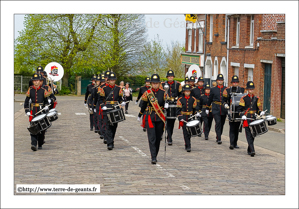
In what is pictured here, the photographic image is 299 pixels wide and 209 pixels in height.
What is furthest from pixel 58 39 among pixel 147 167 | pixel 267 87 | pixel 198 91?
pixel 147 167

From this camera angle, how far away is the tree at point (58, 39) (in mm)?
44156

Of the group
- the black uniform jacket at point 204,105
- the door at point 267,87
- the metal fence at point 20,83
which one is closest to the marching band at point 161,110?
the black uniform jacket at point 204,105

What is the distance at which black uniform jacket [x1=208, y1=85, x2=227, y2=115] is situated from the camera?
55.7ft

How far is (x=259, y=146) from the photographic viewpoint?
16906 millimetres

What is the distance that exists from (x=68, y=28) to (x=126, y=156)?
108ft

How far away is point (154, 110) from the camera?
12.9m

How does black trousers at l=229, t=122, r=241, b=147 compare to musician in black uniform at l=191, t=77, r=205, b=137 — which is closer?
black trousers at l=229, t=122, r=241, b=147

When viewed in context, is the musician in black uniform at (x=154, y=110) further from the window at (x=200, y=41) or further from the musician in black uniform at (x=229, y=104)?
the window at (x=200, y=41)

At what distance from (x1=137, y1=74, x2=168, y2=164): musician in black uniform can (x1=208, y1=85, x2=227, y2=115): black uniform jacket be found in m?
4.35

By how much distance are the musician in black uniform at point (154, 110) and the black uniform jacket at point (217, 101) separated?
435cm

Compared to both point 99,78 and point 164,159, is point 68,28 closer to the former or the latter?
point 99,78

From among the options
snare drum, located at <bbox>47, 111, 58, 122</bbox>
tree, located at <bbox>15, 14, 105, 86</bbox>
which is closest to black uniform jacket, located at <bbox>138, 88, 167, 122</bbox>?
snare drum, located at <bbox>47, 111, 58, 122</bbox>

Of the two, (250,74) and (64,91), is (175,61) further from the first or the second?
(250,74)

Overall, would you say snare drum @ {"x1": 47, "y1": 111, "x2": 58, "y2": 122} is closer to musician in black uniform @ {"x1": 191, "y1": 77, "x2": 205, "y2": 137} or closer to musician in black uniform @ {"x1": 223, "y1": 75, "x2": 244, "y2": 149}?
musician in black uniform @ {"x1": 223, "y1": 75, "x2": 244, "y2": 149}
